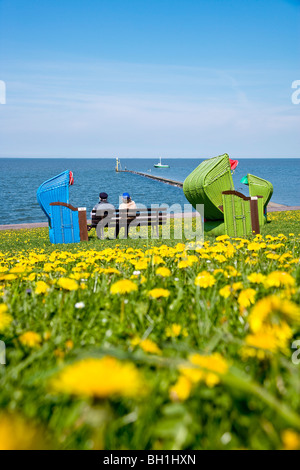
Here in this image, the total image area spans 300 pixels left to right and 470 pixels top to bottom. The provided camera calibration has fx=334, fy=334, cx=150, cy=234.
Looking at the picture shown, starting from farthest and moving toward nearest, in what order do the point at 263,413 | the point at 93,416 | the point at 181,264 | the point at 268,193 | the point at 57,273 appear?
the point at 268,193
the point at 57,273
the point at 181,264
the point at 263,413
the point at 93,416

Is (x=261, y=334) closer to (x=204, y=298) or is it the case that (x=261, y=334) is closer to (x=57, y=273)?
(x=204, y=298)

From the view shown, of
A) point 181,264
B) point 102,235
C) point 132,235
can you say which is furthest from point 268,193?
point 181,264

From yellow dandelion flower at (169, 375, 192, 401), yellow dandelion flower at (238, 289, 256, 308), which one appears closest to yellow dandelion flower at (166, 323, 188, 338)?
yellow dandelion flower at (238, 289, 256, 308)

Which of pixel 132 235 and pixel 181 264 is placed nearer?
pixel 181 264

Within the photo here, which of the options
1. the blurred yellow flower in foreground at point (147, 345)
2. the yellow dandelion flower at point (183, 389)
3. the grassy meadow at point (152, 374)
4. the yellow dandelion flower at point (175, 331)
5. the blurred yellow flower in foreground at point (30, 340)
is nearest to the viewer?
the grassy meadow at point (152, 374)

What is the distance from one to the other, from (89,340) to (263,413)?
2.92 ft

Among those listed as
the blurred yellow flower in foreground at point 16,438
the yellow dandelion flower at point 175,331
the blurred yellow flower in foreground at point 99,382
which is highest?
the blurred yellow flower in foreground at point 99,382

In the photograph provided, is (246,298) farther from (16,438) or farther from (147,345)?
(16,438)

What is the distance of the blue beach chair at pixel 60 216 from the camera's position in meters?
10.6

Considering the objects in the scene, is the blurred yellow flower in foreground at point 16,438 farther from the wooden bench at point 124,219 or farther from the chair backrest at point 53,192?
the chair backrest at point 53,192

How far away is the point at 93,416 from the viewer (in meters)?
0.60

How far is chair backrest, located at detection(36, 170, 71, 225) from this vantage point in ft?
35.6

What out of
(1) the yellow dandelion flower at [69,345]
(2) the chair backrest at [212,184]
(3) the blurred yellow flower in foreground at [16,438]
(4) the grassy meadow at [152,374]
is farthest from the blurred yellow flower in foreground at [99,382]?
(2) the chair backrest at [212,184]

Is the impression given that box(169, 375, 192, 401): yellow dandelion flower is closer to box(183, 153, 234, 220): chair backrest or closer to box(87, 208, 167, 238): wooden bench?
box(183, 153, 234, 220): chair backrest
